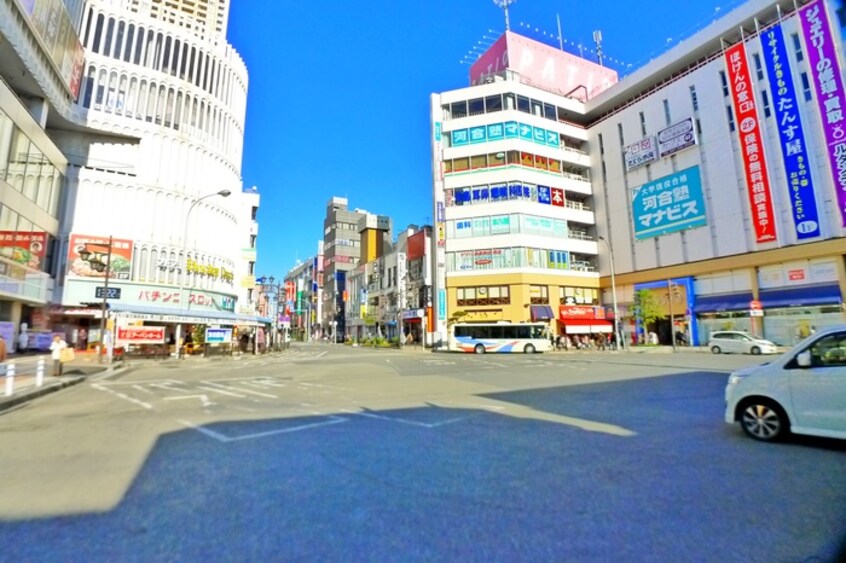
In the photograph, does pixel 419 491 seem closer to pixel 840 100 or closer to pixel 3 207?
pixel 3 207

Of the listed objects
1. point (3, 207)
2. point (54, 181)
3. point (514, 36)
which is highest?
point (514, 36)

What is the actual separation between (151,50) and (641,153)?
51.1 meters

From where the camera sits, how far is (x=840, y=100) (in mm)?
30828

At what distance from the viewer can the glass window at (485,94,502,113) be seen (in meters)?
49.1

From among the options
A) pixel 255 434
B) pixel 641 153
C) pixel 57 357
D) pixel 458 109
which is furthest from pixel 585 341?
pixel 255 434

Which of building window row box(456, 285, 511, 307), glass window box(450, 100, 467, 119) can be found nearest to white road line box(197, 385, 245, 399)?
building window row box(456, 285, 511, 307)

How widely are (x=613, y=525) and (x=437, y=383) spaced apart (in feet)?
34.7

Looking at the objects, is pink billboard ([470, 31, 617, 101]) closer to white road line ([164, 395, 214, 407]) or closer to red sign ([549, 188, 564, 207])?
red sign ([549, 188, 564, 207])

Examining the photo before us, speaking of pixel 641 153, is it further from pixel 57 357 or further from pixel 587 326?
pixel 57 357

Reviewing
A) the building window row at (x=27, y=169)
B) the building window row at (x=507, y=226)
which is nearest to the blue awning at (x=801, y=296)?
the building window row at (x=507, y=226)

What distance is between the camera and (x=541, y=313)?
4475cm

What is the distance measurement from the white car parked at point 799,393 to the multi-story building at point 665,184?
1386 inches

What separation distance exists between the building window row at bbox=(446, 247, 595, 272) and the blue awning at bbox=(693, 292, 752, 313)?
1289 cm

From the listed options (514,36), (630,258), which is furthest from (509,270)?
(514,36)
